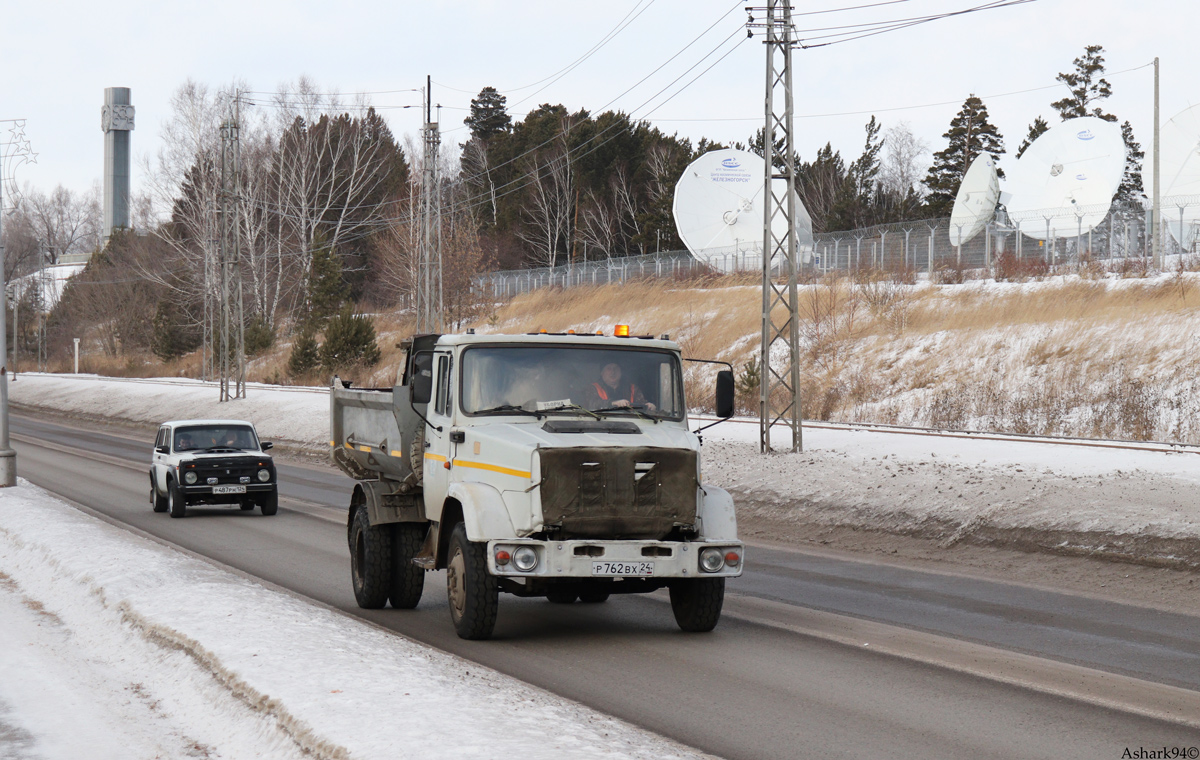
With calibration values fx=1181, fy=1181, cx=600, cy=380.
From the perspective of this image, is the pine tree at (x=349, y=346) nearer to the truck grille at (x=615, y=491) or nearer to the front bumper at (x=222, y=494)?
the front bumper at (x=222, y=494)

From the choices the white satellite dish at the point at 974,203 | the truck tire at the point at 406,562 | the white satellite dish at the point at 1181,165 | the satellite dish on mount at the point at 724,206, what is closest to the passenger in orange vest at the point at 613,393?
the truck tire at the point at 406,562

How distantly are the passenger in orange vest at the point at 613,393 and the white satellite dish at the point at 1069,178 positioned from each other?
4101cm

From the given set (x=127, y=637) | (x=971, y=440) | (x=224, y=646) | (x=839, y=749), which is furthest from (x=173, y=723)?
(x=971, y=440)

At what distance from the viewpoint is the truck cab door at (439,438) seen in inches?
395

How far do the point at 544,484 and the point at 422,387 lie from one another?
163 centimetres

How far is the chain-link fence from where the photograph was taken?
151 feet

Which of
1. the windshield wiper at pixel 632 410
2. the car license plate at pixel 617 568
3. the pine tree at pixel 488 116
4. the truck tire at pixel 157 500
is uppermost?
the pine tree at pixel 488 116

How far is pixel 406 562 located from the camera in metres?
11.3

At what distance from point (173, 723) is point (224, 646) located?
3.59ft

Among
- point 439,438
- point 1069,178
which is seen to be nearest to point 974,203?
point 1069,178

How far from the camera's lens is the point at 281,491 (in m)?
25.8

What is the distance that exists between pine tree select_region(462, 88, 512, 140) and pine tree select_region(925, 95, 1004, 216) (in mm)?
41337

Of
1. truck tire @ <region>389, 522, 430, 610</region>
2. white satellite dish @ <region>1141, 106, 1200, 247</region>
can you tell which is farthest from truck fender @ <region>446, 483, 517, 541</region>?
white satellite dish @ <region>1141, 106, 1200, 247</region>

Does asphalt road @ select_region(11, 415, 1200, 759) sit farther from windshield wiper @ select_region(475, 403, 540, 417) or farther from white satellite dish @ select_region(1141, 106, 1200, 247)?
white satellite dish @ select_region(1141, 106, 1200, 247)
